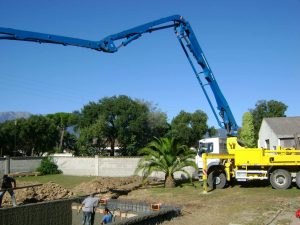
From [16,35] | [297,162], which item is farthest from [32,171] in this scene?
[297,162]

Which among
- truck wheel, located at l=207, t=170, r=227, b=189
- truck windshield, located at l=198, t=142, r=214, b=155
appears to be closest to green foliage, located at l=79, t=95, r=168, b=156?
truck windshield, located at l=198, t=142, r=214, b=155

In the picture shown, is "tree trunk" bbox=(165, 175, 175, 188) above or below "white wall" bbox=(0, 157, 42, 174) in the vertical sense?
below

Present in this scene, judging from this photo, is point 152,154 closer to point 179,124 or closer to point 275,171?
point 275,171

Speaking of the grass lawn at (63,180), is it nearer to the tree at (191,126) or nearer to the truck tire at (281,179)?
the truck tire at (281,179)

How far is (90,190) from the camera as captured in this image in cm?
2136

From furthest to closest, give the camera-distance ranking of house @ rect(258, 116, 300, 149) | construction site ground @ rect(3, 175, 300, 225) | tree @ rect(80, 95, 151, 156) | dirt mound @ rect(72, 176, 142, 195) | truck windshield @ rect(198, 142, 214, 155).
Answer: tree @ rect(80, 95, 151, 156) < house @ rect(258, 116, 300, 149) < truck windshield @ rect(198, 142, 214, 155) < dirt mound @ rect(72, 176, 142, 195) < construction site ground @ rect(3, 175, 300, 225)

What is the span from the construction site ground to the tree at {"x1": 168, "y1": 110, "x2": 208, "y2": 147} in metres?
39.9

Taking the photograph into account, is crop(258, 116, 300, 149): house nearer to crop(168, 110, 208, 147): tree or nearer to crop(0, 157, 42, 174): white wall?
crop(0, 157, 42, 174): white wall

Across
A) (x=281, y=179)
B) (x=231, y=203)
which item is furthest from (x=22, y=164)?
(x=231, y=203)

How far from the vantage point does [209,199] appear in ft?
57.3

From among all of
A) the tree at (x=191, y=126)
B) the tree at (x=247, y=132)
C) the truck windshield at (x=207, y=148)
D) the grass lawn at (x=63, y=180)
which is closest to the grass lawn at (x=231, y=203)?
the truck windshield at (x=207, y=148)

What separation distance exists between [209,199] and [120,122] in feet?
122

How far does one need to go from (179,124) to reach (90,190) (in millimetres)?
45778

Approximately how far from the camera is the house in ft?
103
